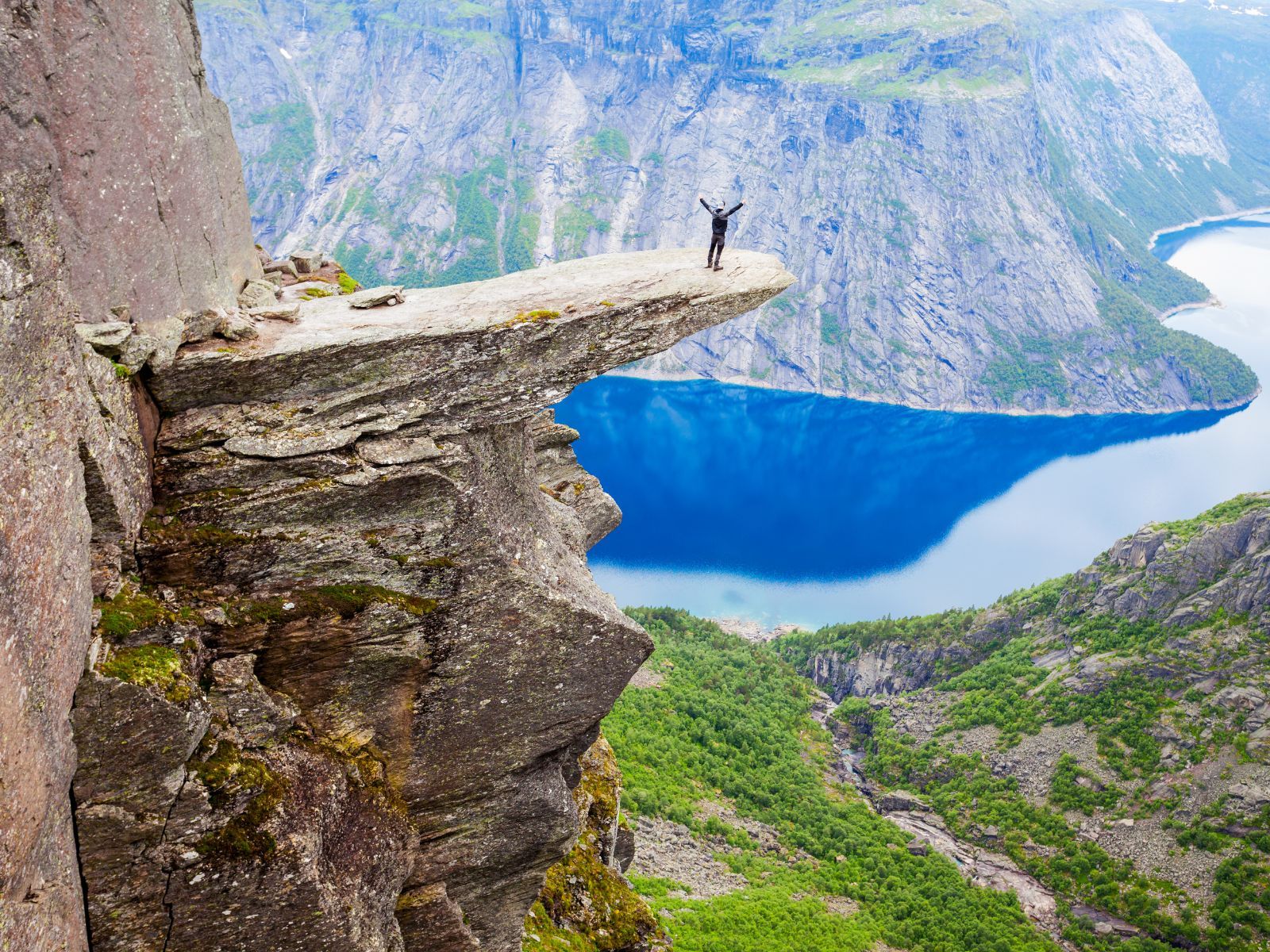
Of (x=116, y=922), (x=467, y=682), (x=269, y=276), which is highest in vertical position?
(x=269, y=276)

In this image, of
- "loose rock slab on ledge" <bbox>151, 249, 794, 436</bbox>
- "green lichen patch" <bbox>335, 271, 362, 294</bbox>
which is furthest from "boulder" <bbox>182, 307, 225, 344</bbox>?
"green lichen patch" <bbox>335, 271, 362, 294</bbox>

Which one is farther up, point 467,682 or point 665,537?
point 467,682

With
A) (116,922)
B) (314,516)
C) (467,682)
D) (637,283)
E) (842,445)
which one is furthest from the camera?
(842,445)

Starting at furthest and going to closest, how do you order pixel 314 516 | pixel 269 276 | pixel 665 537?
1. pixel 665 537
2. pixel 269 276
3. pixel 314 516

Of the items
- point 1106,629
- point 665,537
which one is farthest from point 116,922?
point 665,537

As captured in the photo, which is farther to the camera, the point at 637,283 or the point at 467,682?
the point at 637,283

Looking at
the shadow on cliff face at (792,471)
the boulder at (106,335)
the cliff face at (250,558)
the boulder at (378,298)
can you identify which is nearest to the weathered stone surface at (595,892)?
the cliff face at (250,558)

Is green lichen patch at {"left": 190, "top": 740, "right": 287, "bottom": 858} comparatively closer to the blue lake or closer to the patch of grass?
the patch of grass

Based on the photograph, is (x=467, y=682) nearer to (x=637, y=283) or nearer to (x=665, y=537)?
(x=637, y=283)
